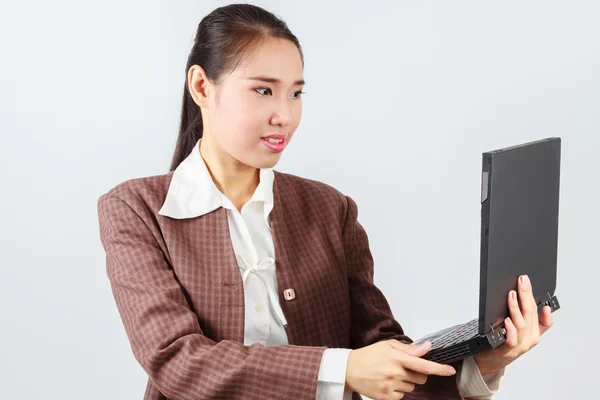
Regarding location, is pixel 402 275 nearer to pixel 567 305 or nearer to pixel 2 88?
pixel 567 305

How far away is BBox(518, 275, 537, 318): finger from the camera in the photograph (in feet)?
5.18

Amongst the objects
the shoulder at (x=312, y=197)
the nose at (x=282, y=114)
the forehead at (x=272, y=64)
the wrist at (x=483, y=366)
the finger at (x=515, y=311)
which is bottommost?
the wrist at (x=483, y=366)

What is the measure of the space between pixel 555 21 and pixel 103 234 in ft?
5.30

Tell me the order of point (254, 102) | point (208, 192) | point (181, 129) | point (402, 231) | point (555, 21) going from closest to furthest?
1. point (254, 102)
2. point (208, 192)
3. point (181, 129)
4. point (555, 21)
5. point (402, 231)

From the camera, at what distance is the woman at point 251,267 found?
1578mm

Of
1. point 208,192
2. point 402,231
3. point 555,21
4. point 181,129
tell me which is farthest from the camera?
point 402,231

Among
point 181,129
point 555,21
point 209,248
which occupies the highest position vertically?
point 555,21

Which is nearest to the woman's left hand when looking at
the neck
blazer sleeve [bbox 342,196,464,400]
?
blazer sleeve [bbox 342,196,464,400]

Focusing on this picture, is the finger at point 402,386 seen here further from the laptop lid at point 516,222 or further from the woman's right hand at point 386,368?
the laptop lid at point 516,222

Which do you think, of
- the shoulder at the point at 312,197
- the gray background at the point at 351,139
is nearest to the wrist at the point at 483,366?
the shoulder at the point at 312,197

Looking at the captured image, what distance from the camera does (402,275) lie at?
291cm

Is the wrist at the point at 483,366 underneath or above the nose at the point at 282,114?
underneath

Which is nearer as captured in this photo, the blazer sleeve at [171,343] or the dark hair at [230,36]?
the blazer sleeve at [171,343]

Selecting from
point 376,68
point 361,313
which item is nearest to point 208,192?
point 361,313
